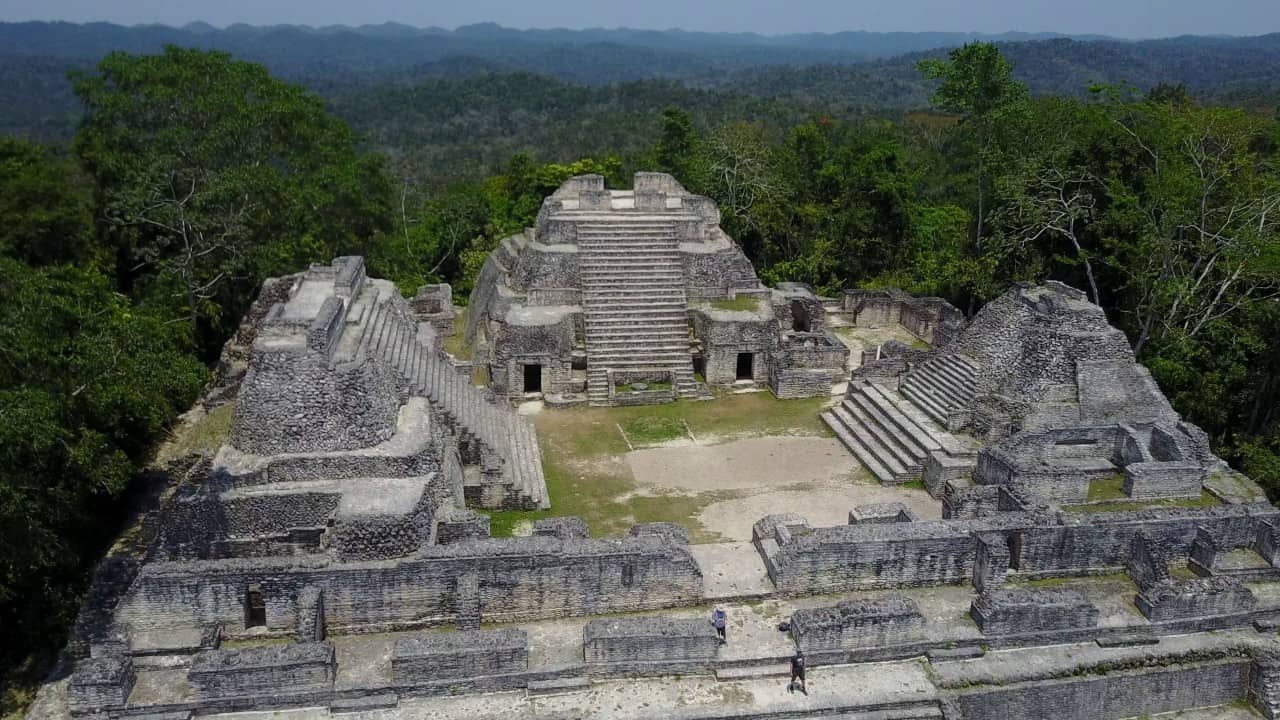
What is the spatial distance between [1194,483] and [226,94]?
2366 centimetres

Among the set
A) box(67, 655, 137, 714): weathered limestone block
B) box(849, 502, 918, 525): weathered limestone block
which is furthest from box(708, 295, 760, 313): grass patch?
box(67, 655, 137, 714): weathered limestone block

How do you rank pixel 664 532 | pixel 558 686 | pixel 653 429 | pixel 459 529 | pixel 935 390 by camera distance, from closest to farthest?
pixel 558 686 → pixel 459 529 → pixel 664 532 → pixel 935 390 → pixel 653 429

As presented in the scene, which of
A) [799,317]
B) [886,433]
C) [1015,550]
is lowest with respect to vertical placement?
[1015,550]

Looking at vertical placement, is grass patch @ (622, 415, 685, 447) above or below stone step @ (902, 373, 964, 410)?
below

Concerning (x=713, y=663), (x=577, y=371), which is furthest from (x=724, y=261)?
(x=713, y=663)

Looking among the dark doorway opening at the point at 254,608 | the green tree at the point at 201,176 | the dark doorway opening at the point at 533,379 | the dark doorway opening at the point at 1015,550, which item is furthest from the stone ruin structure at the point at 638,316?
the dark doorway opening at the point at 254,608

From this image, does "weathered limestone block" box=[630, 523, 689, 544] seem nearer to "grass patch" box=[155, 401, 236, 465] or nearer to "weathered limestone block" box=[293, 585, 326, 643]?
"weathered limestone block" box=[293, 585, 326, 643]

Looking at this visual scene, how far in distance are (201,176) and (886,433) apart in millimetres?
17925

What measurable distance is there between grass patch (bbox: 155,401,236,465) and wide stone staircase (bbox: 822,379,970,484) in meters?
11.6

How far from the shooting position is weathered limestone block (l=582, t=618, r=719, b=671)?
1075 centimetres

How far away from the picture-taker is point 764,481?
16.2m

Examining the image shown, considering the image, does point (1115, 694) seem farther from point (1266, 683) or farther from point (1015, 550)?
point (1015, 550)

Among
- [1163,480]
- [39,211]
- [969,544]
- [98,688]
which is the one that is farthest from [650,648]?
[39,211]

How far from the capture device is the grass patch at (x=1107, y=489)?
46.9 feet
